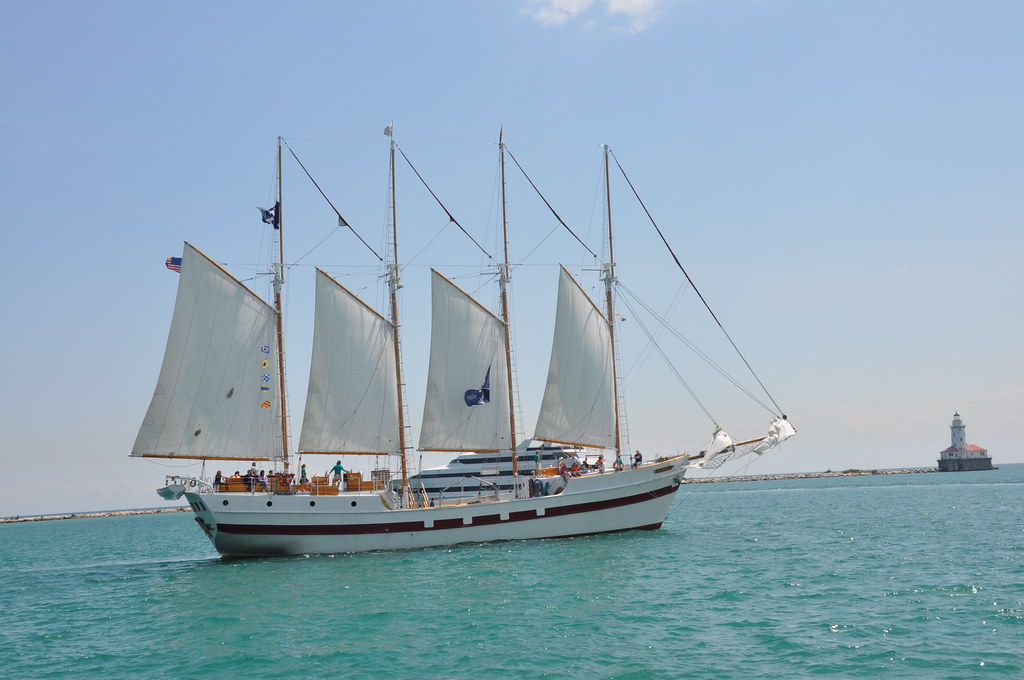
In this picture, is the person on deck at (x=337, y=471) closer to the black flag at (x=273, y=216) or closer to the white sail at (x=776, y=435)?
the black flag at (x=273, y=216)

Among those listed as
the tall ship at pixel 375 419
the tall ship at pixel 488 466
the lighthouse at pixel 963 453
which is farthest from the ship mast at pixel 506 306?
the lighthouse at pixel 963 453

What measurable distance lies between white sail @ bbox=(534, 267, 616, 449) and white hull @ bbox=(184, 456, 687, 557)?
11.1 feet

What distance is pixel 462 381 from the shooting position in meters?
39.6

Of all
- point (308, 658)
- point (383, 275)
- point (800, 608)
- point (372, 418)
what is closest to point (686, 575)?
point (800, 608)

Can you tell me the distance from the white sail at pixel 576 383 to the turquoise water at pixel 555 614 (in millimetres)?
6372

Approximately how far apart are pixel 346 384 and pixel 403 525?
7362 millimetres

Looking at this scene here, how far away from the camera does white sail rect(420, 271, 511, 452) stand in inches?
1550

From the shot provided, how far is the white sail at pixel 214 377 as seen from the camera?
35.8 meters

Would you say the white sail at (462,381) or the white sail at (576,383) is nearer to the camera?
the white sail at (462,381)

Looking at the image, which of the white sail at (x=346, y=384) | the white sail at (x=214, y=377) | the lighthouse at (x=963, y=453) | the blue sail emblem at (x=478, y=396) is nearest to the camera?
the white sail at (x=214, y=377)

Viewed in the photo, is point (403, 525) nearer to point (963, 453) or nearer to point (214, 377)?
point (214, 377)

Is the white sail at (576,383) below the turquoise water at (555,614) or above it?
above

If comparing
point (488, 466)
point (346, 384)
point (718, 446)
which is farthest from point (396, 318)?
point (488, 466)

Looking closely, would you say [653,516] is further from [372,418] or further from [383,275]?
[383,275]
